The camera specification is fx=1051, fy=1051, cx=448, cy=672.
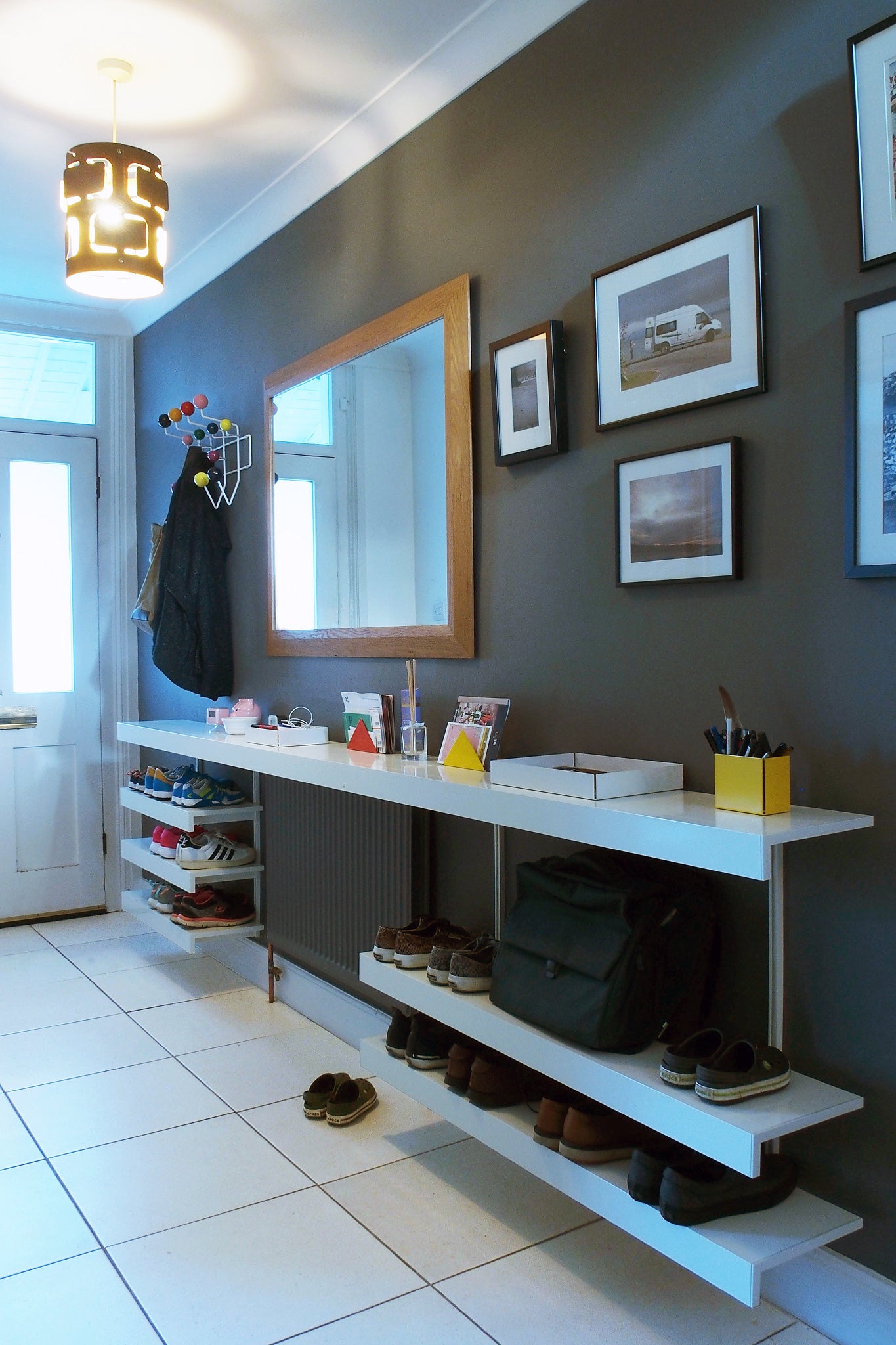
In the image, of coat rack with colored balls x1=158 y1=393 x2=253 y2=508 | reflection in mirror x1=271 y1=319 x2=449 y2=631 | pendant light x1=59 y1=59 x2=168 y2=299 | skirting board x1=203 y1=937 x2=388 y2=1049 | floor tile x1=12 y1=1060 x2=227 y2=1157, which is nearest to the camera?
pendant light x1=59 y1=59 x2=168 y2=299

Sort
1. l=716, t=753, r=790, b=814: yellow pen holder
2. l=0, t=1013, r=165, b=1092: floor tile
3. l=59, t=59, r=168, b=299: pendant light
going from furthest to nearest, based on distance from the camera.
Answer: l=0, t=1013, r=165, b=1092: floor tile → l=59, t=59, r=168, b=299: pendant light → l=716, t=753, r=790, b=814: yellow pen holder

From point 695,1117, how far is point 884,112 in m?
1.55

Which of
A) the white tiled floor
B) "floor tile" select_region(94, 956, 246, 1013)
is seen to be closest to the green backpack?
the white tiled floor

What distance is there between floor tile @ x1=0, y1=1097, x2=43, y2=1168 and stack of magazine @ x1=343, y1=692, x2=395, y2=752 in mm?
1240

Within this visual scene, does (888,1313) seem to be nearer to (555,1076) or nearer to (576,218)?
(555,1076)

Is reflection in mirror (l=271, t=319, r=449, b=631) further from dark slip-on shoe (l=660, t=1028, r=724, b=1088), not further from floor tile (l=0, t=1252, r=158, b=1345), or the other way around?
floor tile (l=0, t=1252, r=158, b=1345)

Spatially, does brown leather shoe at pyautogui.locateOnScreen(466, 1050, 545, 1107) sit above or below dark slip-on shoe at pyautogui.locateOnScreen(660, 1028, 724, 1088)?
below

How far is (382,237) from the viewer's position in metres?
2.93

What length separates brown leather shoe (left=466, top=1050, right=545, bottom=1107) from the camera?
6.81ft

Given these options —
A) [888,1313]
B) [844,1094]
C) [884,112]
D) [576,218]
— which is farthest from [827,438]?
[888,1313]

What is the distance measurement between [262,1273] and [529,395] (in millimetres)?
1834

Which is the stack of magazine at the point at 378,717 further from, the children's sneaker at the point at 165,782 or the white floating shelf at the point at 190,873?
the children's sneaker at the point at 165,782

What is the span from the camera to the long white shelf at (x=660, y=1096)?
1532mm

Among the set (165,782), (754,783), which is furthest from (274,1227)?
(165,782)
